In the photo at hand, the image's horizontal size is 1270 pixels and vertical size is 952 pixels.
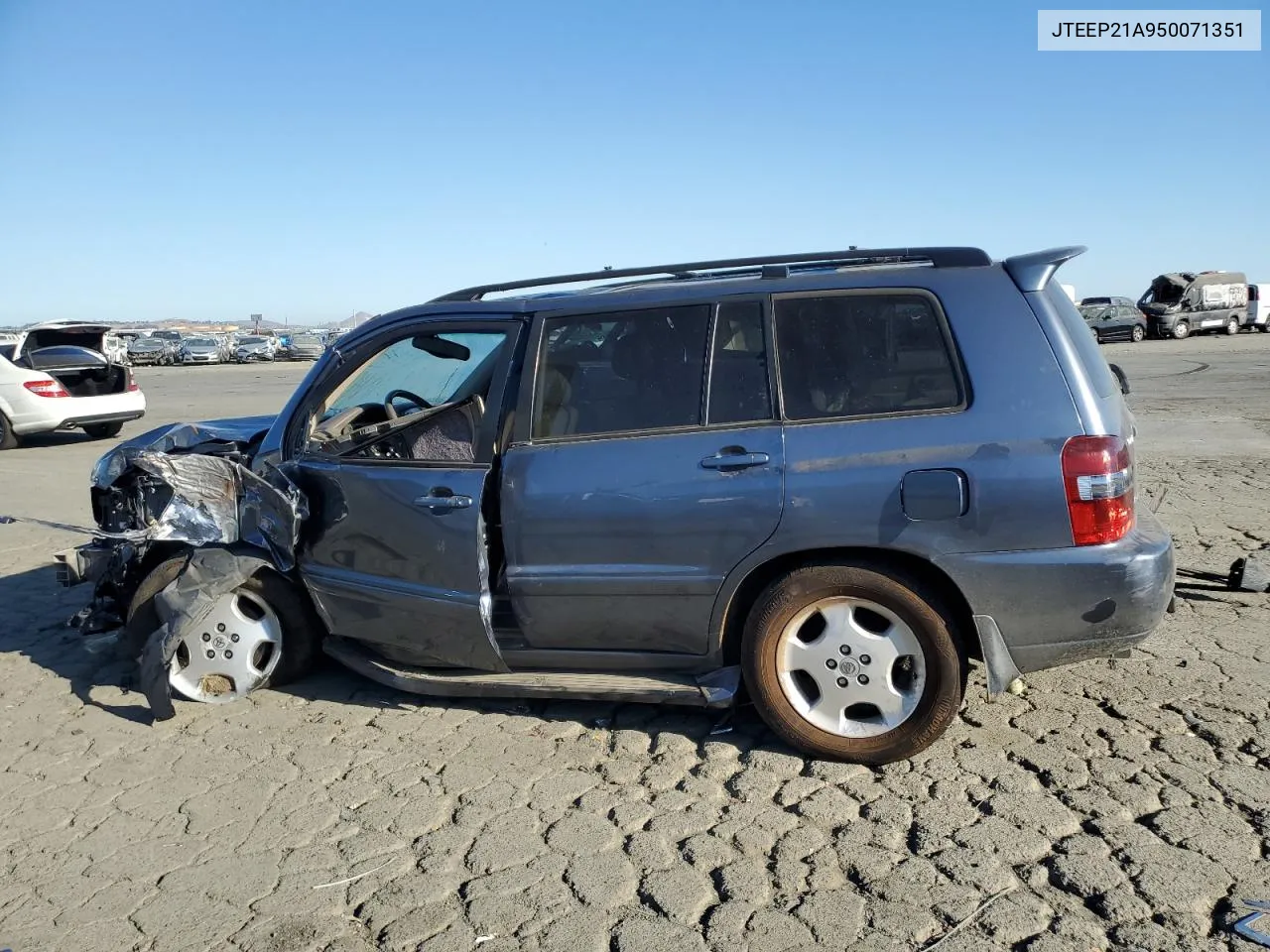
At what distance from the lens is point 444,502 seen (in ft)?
13.6

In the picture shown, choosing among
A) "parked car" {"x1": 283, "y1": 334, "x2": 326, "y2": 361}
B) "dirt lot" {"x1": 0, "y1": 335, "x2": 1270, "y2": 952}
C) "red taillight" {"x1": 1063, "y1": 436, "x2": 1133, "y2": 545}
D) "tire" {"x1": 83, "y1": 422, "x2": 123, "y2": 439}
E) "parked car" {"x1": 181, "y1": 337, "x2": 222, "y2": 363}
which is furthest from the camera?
"parked car" {"x1": 283, "y1": 334, "x2": 326, "y2": 361}

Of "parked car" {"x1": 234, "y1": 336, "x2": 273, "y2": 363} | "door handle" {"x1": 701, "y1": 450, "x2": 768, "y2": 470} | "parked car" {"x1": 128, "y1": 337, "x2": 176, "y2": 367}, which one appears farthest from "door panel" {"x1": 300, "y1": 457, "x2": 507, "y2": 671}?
"parked car" {"x1": 128, "y1": 337, "x2": 176, "y2": 367}

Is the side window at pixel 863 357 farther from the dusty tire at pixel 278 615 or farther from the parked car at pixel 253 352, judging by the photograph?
the parked car at pixel 253 352

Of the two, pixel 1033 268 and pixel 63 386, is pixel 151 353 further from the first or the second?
pixel 1033 268

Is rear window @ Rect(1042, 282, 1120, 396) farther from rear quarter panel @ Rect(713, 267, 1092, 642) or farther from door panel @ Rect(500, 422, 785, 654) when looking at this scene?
door panel @ Rect(500, 422, 785, 654)

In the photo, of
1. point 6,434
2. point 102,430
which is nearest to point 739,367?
point 6,434

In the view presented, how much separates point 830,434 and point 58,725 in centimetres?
352

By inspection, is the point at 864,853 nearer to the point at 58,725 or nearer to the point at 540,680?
the point at 540,680

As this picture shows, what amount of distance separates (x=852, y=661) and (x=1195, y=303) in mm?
38999

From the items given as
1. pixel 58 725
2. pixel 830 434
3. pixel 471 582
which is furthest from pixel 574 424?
pixel 58 725

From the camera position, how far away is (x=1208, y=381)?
63.8ft

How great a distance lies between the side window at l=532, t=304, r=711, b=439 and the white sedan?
12869mm

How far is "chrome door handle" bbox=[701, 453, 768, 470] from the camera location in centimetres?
378

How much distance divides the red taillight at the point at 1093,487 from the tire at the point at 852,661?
1.84 feet
